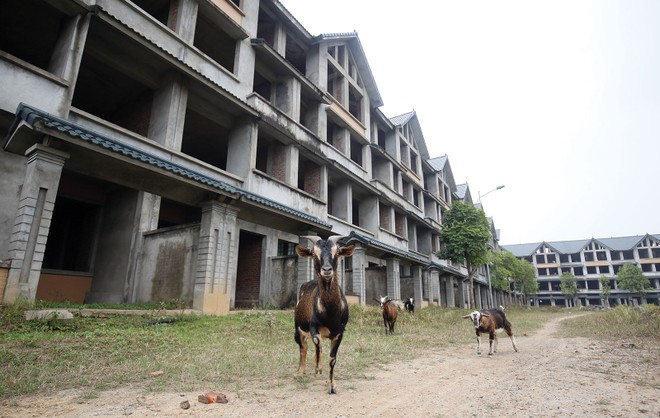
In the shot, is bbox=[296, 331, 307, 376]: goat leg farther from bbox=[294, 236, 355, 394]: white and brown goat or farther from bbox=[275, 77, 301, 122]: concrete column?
bbox=[275, 77, 301, 122]: concrete column

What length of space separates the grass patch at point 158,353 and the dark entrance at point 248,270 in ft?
19.6

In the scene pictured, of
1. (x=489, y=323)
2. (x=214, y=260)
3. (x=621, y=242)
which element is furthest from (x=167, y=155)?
(x=621, y=242)

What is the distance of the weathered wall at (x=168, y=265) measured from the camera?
36.5 feet

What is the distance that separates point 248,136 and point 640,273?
7817 cm

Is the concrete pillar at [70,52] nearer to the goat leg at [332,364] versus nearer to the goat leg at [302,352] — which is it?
the goat leg at [302,352]

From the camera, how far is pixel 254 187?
15797 millimetres

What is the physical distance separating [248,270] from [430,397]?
13.2 meters

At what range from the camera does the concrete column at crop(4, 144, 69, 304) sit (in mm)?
7387

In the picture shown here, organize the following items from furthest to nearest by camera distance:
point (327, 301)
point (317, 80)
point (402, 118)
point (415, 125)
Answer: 1. point (415, 125)
2. point (402, 118)
3. point (317, 80)
4. point (327, 301)

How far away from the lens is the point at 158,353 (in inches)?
248

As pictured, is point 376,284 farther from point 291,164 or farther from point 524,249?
point 524,249

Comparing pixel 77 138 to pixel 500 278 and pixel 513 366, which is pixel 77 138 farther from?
pixel 500 278

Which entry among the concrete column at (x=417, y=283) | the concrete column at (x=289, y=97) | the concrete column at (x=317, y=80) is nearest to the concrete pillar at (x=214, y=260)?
the concrete column at (x=289, y=97)

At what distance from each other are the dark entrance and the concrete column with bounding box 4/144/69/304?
29.5ft
